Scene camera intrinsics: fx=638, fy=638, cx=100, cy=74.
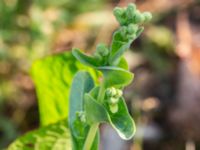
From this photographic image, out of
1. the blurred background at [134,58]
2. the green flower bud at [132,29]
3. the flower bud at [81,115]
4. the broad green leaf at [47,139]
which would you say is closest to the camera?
the green flower bud at [132,29]

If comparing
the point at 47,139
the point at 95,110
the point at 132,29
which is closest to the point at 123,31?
the point at 132,29

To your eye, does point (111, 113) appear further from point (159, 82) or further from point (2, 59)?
point (159, 82)

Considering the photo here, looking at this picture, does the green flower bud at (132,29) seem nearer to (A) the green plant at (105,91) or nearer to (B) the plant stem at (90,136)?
(A) the green plant at (105,91)

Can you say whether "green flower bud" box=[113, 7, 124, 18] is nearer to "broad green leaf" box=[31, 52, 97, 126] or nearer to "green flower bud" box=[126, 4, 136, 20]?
"green flower bud" box=[126, 4, 136, 20]

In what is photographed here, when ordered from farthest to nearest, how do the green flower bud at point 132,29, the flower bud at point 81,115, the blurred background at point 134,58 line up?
the blurred background at point 134,58, the flower bud at point 81,115, the green flower bud at point 132,29

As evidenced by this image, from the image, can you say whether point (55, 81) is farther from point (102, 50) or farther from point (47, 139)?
point (102, 50)

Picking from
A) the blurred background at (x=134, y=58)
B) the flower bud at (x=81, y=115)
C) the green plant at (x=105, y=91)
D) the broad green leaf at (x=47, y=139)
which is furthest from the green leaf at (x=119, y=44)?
the blurred background at (x=134, y=58)
